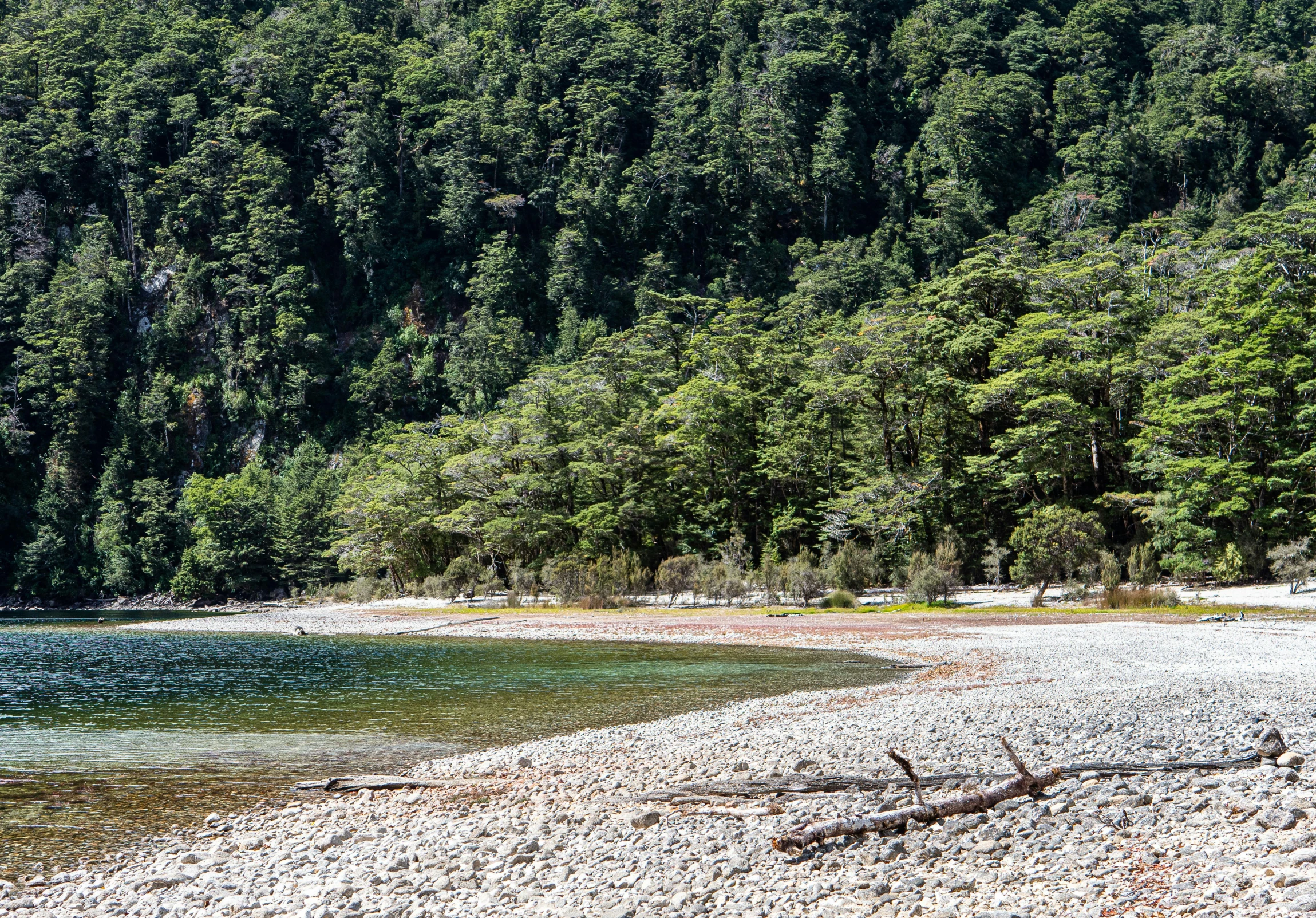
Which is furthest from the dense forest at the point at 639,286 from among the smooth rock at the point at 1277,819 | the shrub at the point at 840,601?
the smooth rock at the point at 1277,819

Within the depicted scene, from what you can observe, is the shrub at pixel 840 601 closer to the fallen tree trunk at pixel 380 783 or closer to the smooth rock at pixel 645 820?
the fallen tree trunk at pixel 380 783

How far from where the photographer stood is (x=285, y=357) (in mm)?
99438

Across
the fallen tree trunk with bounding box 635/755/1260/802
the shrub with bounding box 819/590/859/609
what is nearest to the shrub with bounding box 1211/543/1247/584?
the shrub with bounding box 819/590/859/609

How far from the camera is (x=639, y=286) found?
332ft

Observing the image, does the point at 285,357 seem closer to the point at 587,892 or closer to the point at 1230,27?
the point at 587,892

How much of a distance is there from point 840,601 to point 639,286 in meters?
66.1

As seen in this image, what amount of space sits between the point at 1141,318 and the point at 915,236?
5527 centimetres

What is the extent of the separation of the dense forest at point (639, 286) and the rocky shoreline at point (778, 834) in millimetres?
30197

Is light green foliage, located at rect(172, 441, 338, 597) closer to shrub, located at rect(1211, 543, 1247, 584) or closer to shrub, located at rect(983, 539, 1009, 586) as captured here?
shrub, located at rect(983, 539, 1009, 586)

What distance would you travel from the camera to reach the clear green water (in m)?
11.0

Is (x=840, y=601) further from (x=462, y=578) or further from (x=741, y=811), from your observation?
(x=741, y=811)

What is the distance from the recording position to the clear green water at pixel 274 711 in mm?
11000

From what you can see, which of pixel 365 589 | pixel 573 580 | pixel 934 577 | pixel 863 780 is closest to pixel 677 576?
pixel 573 580

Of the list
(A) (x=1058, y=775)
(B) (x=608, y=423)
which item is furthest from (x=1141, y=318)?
(A) (x=1058, y=775)
